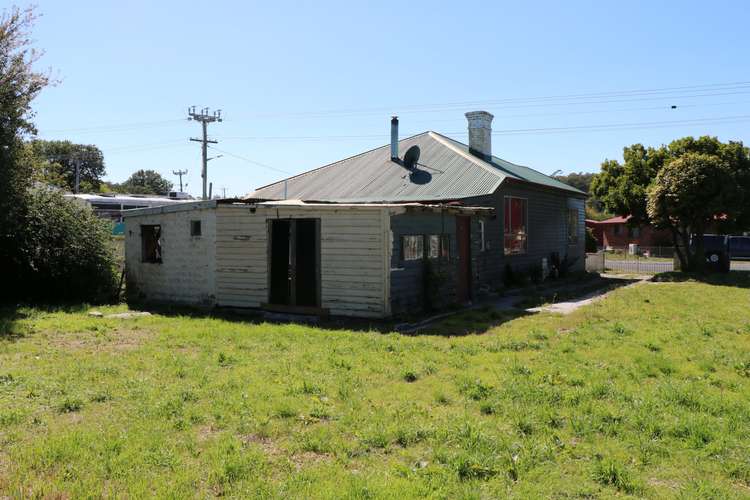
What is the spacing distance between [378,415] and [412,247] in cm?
693

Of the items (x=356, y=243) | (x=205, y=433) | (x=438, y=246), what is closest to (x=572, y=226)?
(x=438, y=246)

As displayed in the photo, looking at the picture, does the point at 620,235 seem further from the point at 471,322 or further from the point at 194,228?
the point at 194,228

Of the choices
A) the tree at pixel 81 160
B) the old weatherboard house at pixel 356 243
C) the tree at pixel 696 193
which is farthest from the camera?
the tree at pixel 81 160

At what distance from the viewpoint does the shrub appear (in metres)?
14.1

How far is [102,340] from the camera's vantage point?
936cm

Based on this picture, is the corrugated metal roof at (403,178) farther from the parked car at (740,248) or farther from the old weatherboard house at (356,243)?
the parked car at (740,248)

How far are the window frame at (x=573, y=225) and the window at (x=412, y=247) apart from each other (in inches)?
475

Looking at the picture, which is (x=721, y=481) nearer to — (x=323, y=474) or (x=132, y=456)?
(x=323, y=474)

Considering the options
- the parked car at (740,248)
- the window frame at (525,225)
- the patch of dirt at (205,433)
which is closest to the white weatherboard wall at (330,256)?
the patch of dirt at (205,433)

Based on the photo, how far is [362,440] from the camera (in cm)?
482

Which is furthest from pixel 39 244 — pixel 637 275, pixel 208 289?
pixel 637 275

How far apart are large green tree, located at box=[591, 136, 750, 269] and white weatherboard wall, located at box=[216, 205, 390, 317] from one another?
585 inches

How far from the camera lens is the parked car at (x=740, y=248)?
119ft

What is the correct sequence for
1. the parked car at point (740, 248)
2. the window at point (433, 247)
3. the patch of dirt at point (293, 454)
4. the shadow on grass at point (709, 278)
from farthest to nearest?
the parked car at point (740, 248) → the shadow on grass at point (709, 278) → the window at point (433, 247) → the patch of dirt at point (293, 454)
